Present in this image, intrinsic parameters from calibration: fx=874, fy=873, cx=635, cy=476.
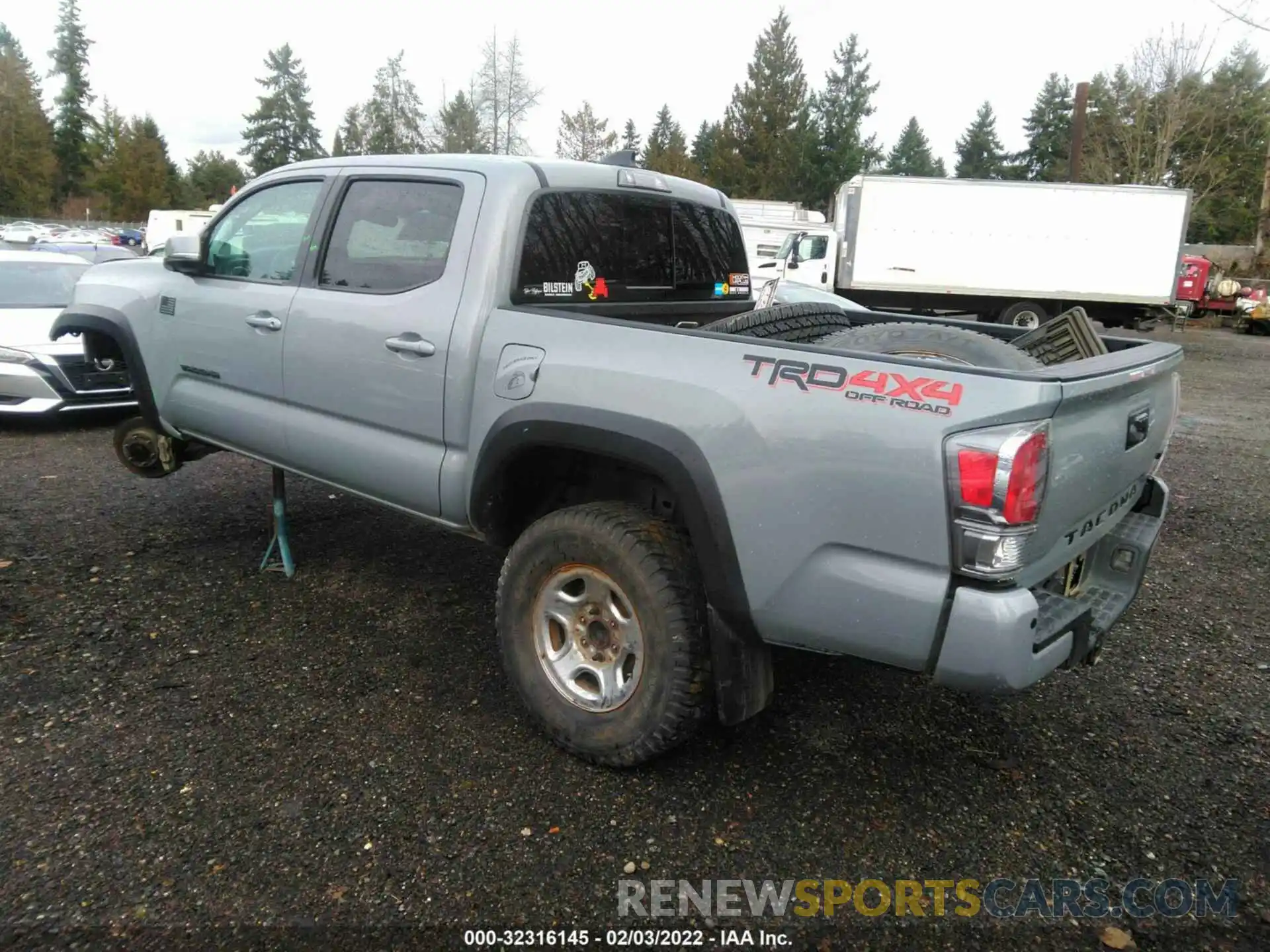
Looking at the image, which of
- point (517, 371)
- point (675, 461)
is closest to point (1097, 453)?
point (675, 461)

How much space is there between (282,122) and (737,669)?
84638 millimetres

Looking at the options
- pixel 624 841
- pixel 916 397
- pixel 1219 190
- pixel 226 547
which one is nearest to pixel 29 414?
pixel 226 547

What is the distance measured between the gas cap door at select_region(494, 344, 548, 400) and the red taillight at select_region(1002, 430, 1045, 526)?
146 cm

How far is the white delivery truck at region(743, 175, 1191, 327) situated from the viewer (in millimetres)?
17031

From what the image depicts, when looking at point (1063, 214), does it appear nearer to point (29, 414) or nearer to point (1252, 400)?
point (1252, 400)

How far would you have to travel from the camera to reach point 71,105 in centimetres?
7662

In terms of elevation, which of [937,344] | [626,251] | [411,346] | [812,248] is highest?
[812,248]

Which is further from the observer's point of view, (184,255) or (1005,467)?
(184,255)

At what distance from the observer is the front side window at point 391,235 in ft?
10.7

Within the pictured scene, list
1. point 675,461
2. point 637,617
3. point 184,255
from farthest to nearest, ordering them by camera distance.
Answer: point 184,255, point 637,617, point 675,461

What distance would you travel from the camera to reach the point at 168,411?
4.39m

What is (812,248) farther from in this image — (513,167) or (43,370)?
(513,167)

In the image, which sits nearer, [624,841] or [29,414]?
[624,841]

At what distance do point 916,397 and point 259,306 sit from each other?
115 inches
